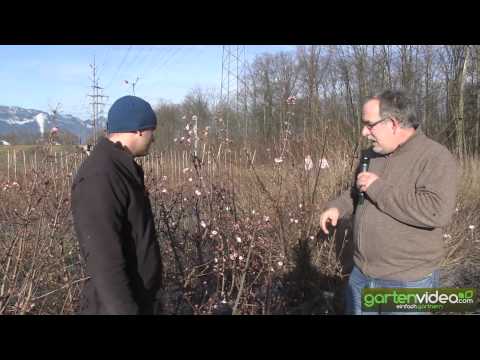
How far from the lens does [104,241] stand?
153 cm

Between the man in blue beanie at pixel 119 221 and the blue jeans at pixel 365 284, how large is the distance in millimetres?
1074

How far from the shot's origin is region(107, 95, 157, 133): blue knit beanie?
5.88 feet

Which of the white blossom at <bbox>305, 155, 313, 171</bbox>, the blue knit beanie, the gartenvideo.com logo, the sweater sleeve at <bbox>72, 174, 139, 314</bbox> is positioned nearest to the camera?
the sweater sleeve at <bbox>72, 174, 139, 314</bbox>

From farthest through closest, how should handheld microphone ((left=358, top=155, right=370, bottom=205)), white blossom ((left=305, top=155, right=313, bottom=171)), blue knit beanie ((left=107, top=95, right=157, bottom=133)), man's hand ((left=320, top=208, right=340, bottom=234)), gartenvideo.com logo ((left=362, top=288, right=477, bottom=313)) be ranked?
1. white blossom ((left=305, top=155, right=313, bottom=171))
2. man's hand ((left=320, top=208, right=340, bottom=234))
3. handheld microphone ((left=358, top=155, right=370, bottom=205))
4. gartenvideo.com logo ((left=362, top=288, right=477, bottom=313))
5. blue knit beanie ((left=107, top=95, right=157, bottom=133))

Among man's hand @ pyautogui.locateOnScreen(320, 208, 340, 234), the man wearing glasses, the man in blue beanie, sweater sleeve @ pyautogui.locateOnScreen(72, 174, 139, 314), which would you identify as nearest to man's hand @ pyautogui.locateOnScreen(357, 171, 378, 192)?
the man wearing glasses

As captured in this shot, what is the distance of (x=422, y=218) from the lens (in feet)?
6.12

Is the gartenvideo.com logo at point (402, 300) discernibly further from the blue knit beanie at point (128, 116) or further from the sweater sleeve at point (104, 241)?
the blue knit beanie at point (128, 116)

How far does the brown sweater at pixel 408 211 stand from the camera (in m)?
1.85

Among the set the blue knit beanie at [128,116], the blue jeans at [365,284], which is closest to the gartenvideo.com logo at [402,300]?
the blue jeans at [365,284]

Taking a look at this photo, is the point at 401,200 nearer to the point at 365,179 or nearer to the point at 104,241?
the point at 365,179

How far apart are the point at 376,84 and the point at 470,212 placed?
3.50m

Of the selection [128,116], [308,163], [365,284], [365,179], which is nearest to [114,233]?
[128,116]

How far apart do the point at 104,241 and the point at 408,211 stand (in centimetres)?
133

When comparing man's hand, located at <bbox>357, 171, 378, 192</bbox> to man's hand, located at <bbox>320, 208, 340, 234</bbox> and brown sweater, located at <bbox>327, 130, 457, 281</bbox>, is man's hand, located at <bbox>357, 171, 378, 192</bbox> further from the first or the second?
man's hand, located at <bbox>320, 208, 340, 234</bbox>
